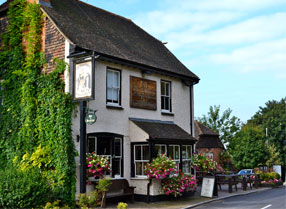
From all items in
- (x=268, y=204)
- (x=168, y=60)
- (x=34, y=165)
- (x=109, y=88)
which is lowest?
(x=268, y=204)

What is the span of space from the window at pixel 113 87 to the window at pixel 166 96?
3.28m

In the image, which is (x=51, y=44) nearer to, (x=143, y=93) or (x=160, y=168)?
(x=143, y=93)

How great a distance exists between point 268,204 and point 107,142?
718 centimetres

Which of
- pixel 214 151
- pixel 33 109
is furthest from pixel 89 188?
pixel 214 151

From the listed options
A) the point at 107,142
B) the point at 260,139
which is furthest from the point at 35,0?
the point at 260,139

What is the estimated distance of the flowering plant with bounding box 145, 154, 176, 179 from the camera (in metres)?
14.9

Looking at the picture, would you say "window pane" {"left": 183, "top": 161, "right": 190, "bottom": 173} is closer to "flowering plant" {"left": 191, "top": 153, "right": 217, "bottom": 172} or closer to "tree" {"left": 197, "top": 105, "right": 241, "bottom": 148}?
"flowering plant" {"left": 191, "top": 153, "right": 217, "bottom": 172}

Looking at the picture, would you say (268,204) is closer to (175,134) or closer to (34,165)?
(175,134)

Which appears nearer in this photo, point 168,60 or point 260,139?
point 168,60

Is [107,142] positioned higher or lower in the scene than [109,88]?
lower

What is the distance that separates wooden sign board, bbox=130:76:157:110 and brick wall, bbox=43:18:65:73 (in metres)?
3.75

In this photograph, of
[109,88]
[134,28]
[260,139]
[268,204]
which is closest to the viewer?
[268,204]

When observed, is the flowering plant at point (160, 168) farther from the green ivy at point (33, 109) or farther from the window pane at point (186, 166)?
the green ivy at point (33, 109)

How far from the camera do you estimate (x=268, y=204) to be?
48.9 feet
